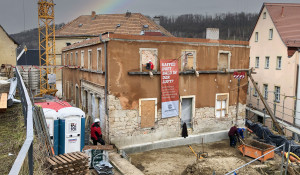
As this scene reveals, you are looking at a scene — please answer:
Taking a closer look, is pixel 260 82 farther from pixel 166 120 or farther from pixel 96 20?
pixel 96 20

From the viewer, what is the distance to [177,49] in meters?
17.5

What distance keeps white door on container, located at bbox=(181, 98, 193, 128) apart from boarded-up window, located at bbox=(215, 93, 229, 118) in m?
2.24

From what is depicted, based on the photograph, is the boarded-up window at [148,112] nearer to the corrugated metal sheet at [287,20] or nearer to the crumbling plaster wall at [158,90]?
the crumbling plaster wall at [158,90]

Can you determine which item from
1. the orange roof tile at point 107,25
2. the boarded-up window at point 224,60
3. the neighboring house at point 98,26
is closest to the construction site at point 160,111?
the boarded-up window at point 224,60

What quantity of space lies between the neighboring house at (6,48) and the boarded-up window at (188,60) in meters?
25.1

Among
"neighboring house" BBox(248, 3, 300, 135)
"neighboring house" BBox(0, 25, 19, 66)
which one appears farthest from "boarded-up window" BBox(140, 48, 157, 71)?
"neighboring house" BBox(0, 25, 19, 66)

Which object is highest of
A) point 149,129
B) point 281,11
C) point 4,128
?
point 281,11

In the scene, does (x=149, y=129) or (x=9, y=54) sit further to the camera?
(x=9, y=54)

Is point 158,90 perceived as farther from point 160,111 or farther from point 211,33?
point 211,33

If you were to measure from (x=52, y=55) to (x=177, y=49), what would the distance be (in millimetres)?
37753

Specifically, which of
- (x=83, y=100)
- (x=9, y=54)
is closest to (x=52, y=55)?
(x=9, y=54)

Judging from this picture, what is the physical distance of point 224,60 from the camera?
19516 millimetres

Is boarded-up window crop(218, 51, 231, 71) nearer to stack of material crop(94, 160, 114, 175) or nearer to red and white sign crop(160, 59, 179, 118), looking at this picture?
red and white sign crop(160, 59, 179, 118)

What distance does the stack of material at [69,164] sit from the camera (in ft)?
27.3
